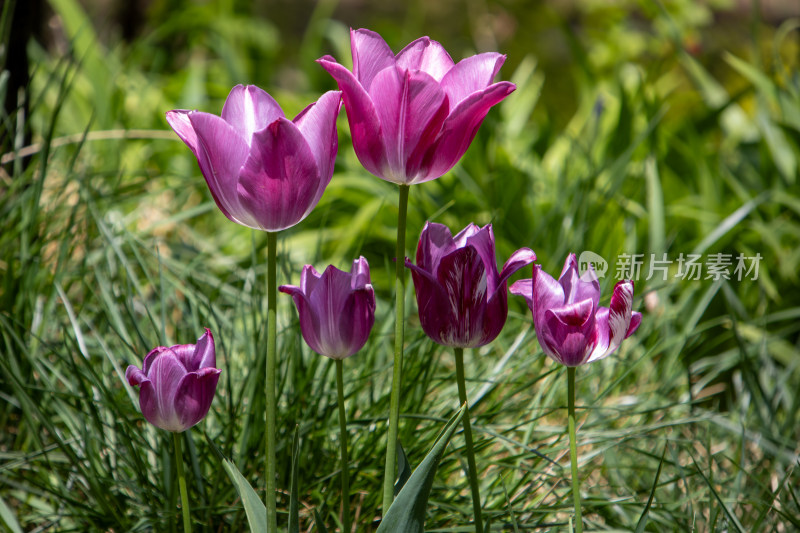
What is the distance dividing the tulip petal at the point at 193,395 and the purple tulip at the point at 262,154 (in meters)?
0.14

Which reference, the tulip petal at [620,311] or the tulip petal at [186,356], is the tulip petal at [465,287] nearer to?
the tulip petal at [620,311]

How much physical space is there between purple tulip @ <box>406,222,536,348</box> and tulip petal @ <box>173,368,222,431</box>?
194mm

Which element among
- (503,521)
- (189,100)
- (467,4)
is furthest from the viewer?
(467,4)

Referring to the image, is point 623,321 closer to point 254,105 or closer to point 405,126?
point 405,126

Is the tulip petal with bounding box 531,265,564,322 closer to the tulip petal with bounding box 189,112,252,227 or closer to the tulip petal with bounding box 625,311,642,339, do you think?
the tulip petal with bounding box 625,311,642,339

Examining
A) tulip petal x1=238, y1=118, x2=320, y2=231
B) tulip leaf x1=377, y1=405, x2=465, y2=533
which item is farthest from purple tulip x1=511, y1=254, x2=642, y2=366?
tulip petal x1=238, y1=118, x2=320, y2=231

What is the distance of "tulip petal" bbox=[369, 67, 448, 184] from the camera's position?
0.60 meters

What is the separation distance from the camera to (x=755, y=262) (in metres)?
1.84

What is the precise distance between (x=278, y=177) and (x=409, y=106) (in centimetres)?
12

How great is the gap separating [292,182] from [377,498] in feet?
1.77

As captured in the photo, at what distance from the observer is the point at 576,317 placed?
65cm

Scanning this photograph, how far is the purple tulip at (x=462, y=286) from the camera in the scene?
0.66 m

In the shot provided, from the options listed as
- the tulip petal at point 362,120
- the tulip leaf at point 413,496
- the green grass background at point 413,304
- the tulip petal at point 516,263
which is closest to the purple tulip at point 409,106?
the tulip petal at point 362,120

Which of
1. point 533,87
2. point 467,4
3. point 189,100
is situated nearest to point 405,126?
point 189,100
